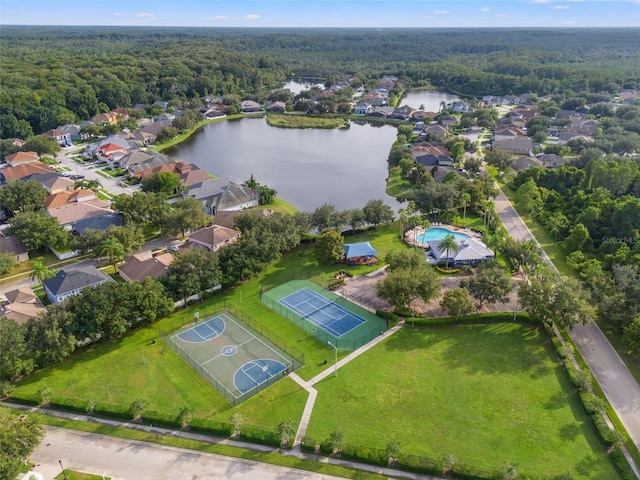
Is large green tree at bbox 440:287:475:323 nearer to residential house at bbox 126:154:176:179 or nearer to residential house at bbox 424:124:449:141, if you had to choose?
residential house at bbox 126:154:176:179

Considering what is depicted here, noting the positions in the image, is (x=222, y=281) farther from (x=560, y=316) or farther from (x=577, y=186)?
(x=577, y=186)

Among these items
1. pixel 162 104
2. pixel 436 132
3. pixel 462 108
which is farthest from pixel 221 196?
pixel 462 108

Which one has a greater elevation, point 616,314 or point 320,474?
point 616,314

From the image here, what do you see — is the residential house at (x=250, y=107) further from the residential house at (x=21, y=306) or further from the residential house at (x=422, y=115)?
the residential house at (x=21, y=306)

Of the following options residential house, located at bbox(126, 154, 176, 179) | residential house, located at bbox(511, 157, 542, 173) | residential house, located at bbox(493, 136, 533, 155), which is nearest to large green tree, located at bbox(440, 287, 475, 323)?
residential house, located at bbox(511, 157, 542, 173)

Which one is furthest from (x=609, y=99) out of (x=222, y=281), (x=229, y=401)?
(x=229, y=401)

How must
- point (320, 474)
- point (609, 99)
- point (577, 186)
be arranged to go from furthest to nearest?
point (609, 99), point (577, 186), point (320, 474)

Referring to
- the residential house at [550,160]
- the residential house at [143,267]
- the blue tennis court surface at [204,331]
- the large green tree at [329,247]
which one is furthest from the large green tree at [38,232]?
the residential house at [550,160]
